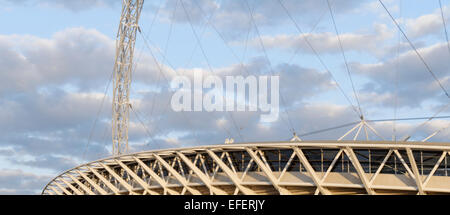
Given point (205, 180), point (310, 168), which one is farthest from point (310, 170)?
point (205, 180)

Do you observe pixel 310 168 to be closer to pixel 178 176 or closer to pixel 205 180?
pixel 205 180

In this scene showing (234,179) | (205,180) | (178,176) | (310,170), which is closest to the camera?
(310,170)

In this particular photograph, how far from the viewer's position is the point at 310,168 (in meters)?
36.0

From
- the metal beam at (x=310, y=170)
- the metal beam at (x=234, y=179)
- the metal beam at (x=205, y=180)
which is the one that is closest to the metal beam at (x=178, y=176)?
the metal beam at (x=205, y=180)

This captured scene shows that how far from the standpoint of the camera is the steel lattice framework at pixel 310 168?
3447 centimetres

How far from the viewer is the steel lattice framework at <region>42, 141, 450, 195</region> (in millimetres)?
34469

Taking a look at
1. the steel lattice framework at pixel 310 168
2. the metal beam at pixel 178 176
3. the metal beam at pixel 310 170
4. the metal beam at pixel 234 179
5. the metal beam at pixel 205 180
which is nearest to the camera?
the steel lattice framework at pixel 310 168

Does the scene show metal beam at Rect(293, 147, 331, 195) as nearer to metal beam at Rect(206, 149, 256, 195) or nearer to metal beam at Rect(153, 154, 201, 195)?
metal beam at Rect(206, 149, 256, 195)

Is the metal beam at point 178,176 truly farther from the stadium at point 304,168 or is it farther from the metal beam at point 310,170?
the metal beam at point 310,170

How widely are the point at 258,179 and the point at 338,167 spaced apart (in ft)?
19.4

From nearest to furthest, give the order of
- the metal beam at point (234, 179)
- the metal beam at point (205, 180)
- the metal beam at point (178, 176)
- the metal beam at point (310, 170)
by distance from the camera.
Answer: the metal beam at point (310, 170) → the metal beam at point (234, 179) → the metal beam at point (205, 180) → the metal beam at point (178, 176)
